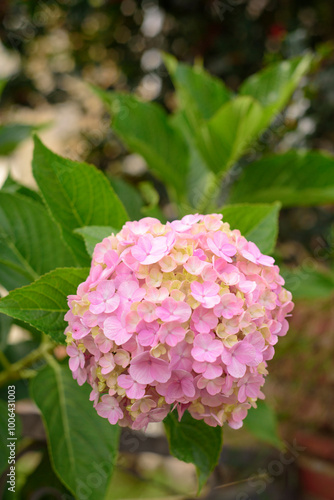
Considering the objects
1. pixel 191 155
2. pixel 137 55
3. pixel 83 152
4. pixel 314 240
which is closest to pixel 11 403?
pixel 191 155

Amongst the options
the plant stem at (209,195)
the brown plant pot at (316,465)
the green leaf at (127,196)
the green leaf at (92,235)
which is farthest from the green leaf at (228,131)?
the brown plant pot at (316,465)

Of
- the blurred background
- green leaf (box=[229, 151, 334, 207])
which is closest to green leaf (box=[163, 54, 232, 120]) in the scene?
green leaf (box=[229, 151, 334, 207])

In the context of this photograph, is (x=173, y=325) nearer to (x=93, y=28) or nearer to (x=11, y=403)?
(x=11, y=403)

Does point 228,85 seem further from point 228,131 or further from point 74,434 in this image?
point 74,434

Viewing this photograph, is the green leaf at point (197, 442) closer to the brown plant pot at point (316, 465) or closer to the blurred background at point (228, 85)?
the blurred background at point (228, 85)

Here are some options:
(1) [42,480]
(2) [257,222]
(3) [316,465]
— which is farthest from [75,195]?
(3) [316,465]

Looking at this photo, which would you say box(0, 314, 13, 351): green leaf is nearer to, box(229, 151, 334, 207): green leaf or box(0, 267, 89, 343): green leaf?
box(0, 267, 89, 343): green leaf
